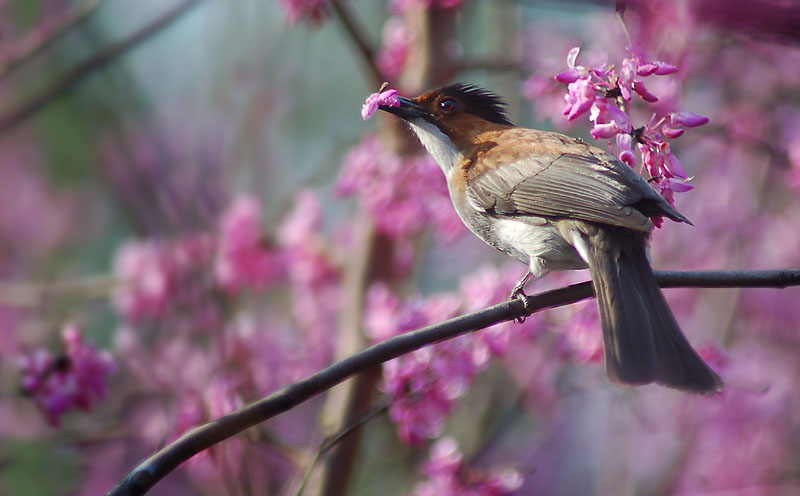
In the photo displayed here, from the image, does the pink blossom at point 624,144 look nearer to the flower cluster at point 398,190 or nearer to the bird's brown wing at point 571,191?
the bird's brown wing at point 571,191

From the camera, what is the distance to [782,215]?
501 cm

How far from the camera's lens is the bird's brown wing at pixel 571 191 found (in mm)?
2072

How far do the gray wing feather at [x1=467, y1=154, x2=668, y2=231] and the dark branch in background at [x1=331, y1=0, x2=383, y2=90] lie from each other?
3.35 feet

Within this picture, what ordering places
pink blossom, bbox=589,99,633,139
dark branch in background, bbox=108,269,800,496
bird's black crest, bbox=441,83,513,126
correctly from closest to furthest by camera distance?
dark branch in background, bbox=108,269,800,496 < pink blossom, bbox=589,99,633,139 < bird's black crest, bbox=441,83,513,126

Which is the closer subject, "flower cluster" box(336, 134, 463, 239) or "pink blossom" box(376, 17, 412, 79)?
"flower cluster" box(336, 134, 463, 239)

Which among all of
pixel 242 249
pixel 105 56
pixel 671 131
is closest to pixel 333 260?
pixel 242 249

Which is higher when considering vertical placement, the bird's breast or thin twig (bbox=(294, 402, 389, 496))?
the bird's breast

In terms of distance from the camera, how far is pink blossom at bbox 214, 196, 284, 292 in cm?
462

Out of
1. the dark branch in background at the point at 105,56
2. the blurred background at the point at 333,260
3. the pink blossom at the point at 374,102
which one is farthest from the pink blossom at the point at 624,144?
the dark branch in background at the point at 105,56

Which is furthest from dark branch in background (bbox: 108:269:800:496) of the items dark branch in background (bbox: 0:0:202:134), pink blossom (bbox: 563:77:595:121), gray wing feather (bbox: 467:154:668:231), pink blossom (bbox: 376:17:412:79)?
pink blossom (bbox: 376:17:412:79)

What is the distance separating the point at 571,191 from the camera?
2273mm

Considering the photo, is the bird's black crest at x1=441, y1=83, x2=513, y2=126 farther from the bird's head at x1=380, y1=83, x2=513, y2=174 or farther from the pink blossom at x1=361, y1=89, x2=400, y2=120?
the pink blossom at x1=361, y1=89, x2=400, y2=120

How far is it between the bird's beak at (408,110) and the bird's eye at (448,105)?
60 millimetres

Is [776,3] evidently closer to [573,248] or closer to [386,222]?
[573,248]
